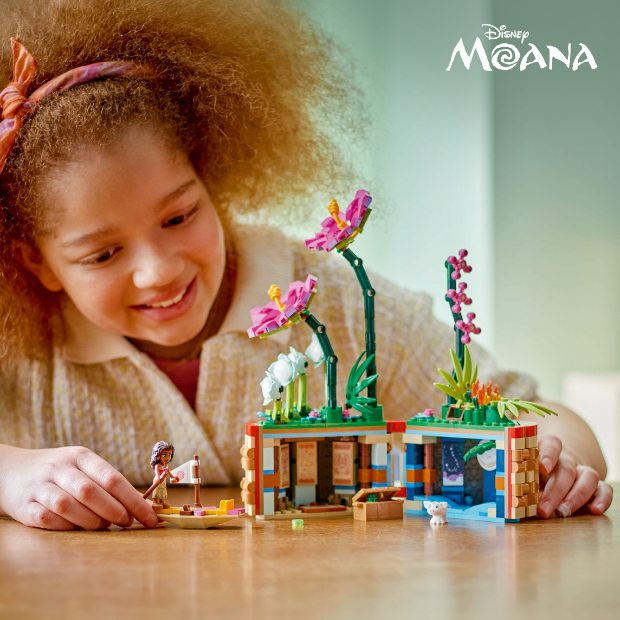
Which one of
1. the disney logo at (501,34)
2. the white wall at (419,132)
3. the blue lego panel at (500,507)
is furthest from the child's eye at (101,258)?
the disney logo at (501,34)

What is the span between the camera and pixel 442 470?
1140 mm

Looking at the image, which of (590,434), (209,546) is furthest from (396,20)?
(209,546)

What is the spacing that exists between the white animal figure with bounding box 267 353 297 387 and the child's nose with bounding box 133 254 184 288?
380mm

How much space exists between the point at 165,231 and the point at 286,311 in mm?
427

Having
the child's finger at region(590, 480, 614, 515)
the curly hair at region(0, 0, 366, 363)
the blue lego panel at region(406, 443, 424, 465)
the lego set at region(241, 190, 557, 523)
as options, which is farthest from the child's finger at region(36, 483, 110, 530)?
the child's finger at region(590, 480, 614, 515)

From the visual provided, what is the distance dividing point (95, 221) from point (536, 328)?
1743mm

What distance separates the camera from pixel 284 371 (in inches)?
43.4

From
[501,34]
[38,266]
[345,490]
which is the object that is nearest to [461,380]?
[345,490]

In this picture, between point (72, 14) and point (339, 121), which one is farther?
point (339, 121)

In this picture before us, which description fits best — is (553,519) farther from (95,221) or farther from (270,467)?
(95,221)

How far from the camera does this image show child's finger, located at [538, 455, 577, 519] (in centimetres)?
109

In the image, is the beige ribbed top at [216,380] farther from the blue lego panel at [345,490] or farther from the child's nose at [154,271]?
the blue lego panel at [345,490]

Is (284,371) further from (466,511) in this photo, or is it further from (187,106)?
(187,106)

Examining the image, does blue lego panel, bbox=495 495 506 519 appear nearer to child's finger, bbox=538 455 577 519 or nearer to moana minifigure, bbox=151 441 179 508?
child's finger, bbox=538 455 577 519
